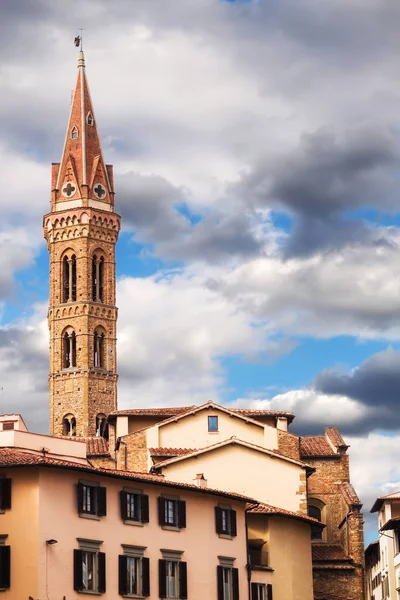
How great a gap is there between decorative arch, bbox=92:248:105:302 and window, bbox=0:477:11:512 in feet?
281

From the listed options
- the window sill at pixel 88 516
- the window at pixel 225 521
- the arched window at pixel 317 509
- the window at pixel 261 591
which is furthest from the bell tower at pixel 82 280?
the window sill at pixel 88 516

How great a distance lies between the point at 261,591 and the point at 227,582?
298 cm

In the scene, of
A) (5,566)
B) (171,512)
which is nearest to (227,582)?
(171,512)

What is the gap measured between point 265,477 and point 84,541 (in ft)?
65.8

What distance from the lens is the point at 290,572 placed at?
215 feet

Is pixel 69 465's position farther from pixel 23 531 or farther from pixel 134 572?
pixel 134 572

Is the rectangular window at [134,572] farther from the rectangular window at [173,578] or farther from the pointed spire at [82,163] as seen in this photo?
the pointed spire at [82,163]

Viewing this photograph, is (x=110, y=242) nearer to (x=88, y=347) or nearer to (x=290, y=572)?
(x=88, y=347)

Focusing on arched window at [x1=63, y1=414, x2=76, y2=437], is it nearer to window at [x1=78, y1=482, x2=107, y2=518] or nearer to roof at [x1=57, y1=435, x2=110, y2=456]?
roof at [x1=57, y1=435, x2=110, y2=456]

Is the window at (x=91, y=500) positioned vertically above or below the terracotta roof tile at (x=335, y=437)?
below

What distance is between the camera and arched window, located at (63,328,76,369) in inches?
5369

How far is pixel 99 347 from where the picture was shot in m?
138

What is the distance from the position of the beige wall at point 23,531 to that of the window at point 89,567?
233 centimetres

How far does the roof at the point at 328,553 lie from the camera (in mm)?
76375
